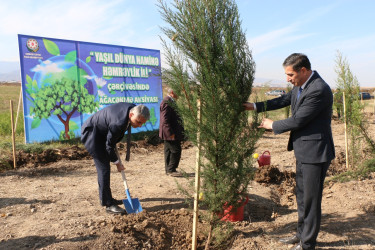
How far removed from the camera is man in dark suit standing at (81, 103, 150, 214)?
Result: 407 centimetres

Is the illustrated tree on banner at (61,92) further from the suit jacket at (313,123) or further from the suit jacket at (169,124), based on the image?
the suit jacket at (313,123)

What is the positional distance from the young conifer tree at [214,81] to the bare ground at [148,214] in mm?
548

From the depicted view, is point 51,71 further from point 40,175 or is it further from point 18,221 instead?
point 18,221

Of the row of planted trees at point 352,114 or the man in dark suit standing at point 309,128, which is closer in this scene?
the man in dark suit standing at point 309,128

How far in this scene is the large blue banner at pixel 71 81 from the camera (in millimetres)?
9516

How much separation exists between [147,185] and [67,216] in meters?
1.96

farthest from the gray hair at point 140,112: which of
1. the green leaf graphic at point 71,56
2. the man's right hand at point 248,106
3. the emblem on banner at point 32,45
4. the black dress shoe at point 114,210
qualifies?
the green leaf graphic at point 71,56

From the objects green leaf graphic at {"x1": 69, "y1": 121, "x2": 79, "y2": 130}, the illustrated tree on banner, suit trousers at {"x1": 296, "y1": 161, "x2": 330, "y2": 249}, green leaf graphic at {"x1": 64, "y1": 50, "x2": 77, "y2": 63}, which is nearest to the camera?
suit trousers at {"x1": 296, "y1": 161, "x2": 330, "y2": 249}

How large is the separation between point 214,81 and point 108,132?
6.19 feet

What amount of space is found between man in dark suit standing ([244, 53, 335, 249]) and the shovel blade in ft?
7.81

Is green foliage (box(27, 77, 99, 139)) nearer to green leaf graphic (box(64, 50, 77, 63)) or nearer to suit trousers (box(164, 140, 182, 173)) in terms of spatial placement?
green leaf graphic (box(64, 50, 77, 63))

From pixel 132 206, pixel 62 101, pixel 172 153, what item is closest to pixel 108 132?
pixel 132 206

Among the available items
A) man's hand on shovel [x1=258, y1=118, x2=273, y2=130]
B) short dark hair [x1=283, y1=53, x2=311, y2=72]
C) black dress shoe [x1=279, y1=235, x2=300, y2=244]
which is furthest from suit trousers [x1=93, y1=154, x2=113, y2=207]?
short dark hair [x1=283, y1=53, x2=311, y2=72]

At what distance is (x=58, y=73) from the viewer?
10102 mm
